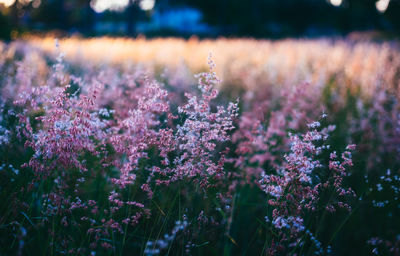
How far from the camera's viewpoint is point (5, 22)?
18453mm

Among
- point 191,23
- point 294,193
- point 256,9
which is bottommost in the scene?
point 294,193

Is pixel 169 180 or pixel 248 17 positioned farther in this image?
pixel 248 17

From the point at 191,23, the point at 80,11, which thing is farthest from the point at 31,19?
the point at 191,23

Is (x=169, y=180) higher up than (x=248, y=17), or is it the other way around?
(x=248, y=17)

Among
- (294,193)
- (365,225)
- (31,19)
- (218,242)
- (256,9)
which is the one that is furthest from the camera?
(31,19)

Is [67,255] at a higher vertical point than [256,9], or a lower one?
lower

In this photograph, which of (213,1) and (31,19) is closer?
(213,1)

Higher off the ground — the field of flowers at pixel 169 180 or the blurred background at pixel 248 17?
the blurred background at pixel 248 17

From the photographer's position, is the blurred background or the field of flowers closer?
the field of flowers

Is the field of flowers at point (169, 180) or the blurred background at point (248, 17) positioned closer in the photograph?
the field of flowers at point (169, 180)

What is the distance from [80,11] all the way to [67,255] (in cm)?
4152

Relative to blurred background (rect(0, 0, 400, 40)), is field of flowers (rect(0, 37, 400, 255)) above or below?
below

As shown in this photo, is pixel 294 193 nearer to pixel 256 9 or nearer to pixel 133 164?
pixel 133 164

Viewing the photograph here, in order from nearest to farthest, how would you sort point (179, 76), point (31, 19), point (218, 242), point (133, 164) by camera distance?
point (133, 164)
point (218, 242)
point (179, 76)
point (31, 19)
